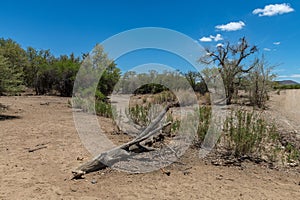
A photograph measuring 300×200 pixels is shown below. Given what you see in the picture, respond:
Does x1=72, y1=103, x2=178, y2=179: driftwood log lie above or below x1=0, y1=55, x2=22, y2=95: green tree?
below

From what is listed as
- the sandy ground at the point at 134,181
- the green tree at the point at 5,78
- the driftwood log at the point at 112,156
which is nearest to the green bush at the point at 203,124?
the sandy ground at the point at 134,181

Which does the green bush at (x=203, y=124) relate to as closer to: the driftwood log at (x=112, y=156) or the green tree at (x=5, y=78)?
the driftwood log at (x=112, y=156)

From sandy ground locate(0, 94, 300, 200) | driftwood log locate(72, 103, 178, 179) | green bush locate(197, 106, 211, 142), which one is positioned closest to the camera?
sandy ground locate(0, 94, 300, 200)

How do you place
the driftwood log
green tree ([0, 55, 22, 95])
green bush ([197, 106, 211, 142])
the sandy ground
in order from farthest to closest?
green tree ([0, 55, 22, 95]) < green bush ([197, 106, 211, 142]) < the driftwood log < the sandy ground

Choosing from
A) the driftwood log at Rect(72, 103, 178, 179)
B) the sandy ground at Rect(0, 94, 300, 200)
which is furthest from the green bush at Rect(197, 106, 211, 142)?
the driftwood log at Rect(72, 103, 178, 179)

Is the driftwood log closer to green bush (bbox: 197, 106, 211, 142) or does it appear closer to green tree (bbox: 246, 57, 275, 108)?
green bush (bbox: 197, 106, 211, 142)

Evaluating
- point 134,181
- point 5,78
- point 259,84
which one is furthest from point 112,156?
point 259,84

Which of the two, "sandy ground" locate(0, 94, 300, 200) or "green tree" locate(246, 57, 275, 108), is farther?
"green tree" locate(246, 57, 275, 108)

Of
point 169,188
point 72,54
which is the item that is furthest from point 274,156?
point 72,54

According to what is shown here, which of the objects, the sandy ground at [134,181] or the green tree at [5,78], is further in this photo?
the green tree at [5,78]

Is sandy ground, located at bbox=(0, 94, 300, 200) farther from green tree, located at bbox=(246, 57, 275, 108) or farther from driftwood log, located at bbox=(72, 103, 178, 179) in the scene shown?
green tree, located at bbox=(246, 57, 275, 108)

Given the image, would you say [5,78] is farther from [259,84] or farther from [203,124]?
[259,84]

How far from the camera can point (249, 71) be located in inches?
488

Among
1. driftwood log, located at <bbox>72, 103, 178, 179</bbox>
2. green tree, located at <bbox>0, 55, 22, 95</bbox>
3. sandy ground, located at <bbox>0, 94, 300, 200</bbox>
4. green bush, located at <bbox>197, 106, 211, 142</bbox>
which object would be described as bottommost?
sandy ground, located at <bbox>0, 94, 300, 200</bbox>
